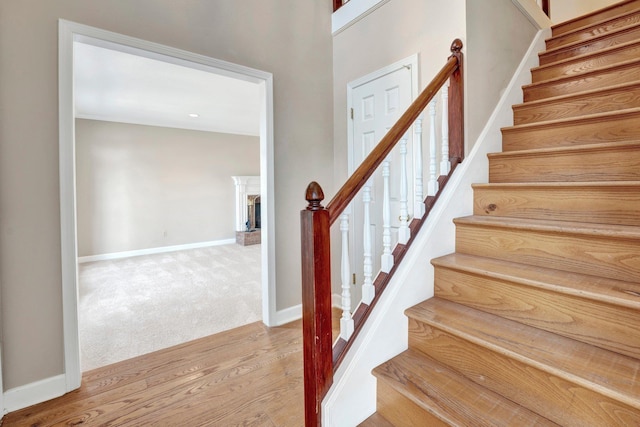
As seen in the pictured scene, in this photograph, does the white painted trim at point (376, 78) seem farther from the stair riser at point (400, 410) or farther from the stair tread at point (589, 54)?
the stair riser at point (400, 410)

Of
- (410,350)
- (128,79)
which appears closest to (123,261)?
(128,79)

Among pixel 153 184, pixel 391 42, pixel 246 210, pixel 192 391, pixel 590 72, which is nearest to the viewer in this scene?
pixel 192 391

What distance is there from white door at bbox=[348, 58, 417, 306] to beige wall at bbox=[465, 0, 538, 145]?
1.33 ft

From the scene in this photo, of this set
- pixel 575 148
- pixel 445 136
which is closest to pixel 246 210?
pixel 445 136

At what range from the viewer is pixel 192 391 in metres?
1.66

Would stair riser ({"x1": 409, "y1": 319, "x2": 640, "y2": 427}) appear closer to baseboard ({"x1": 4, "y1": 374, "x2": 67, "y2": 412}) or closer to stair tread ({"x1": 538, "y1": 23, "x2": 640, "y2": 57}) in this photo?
baseboard ({"x1": 4, "y1": 374, "x2": 67, "y2": 412})

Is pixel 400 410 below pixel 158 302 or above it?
above

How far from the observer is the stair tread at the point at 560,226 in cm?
110

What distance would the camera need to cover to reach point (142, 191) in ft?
18.0

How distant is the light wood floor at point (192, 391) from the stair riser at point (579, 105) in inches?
88.9

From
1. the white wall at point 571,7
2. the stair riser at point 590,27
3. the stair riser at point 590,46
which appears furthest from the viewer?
the white wall at point 571,7

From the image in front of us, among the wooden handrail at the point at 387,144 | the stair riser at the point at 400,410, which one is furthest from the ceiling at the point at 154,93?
the stair riser at the point at 400,410

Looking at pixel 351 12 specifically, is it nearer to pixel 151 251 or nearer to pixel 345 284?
pixel 345 284

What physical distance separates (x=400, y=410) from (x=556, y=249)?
94cm
